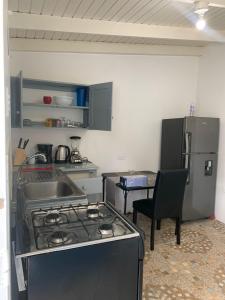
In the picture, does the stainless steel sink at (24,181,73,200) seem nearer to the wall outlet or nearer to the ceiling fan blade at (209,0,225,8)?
the wall outlet

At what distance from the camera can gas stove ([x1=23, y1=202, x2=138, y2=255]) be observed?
128cm

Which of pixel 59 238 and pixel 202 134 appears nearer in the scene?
pixel 59 238

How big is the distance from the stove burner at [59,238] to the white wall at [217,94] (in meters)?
3.23

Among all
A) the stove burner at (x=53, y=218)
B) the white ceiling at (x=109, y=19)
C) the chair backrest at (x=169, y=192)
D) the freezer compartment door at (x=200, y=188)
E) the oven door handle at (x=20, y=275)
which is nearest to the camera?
the oven door handle at (x=20, y=275)

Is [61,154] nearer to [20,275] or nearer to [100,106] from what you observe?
[100,106]

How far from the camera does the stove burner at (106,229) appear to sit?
1387 millimetres

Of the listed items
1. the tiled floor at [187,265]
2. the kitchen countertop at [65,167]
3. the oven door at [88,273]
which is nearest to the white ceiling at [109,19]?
the kitchen countertop at [65,167]

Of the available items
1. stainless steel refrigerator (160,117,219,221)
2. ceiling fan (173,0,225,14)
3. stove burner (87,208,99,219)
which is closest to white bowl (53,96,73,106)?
stainless steel refrigerator (160,117,219,221)

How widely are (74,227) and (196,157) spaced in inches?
109

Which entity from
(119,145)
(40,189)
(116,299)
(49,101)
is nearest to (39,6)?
(49,101)

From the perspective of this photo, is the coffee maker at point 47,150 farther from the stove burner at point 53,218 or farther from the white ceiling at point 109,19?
the stove burner at point 53,218

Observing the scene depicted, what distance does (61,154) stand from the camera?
12.1 feet

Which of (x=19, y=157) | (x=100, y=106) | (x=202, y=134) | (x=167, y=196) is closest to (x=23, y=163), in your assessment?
(x=19, y=157)

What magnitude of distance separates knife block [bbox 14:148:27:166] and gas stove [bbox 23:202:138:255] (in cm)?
181
